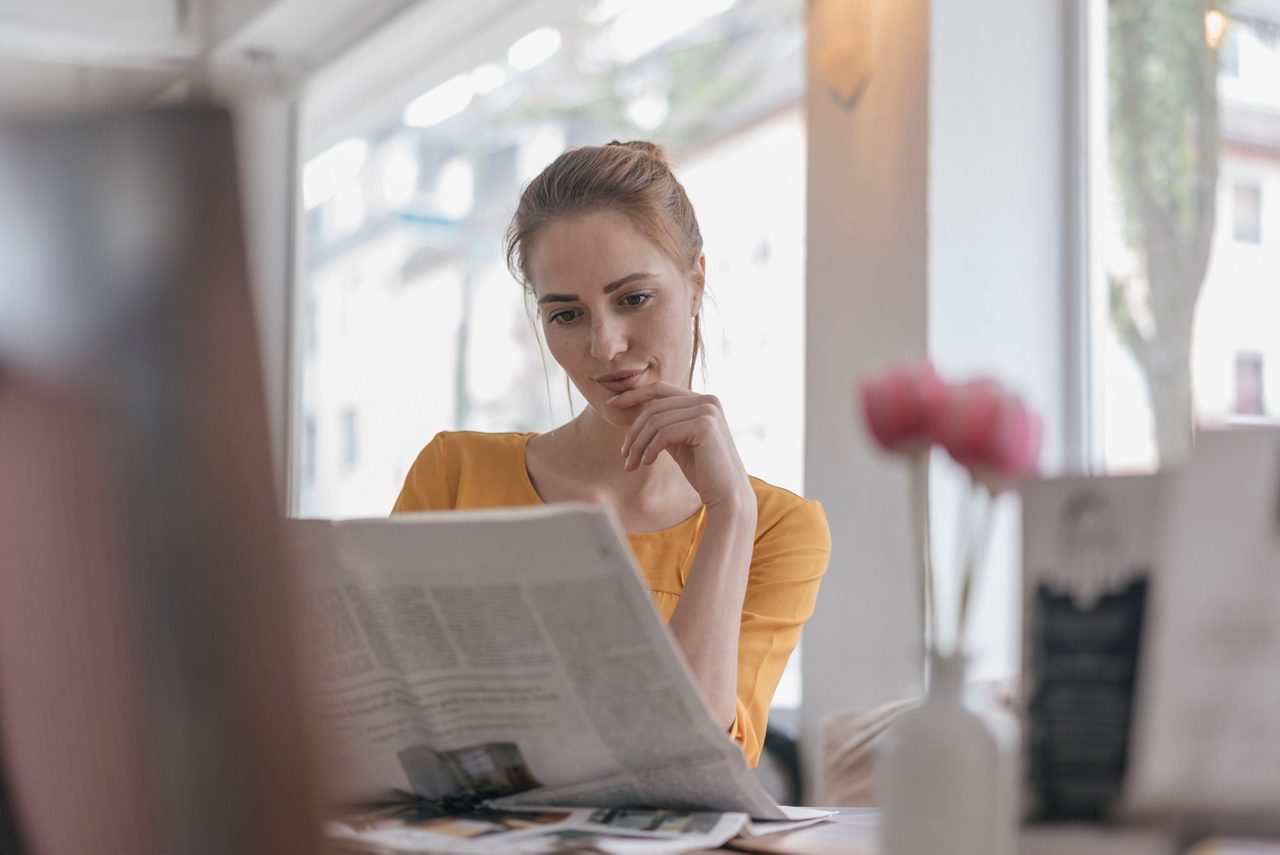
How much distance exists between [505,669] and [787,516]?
3.11 feet

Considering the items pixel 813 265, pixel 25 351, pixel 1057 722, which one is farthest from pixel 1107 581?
pixel 813 265

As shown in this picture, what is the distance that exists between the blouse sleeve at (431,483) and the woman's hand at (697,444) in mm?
591

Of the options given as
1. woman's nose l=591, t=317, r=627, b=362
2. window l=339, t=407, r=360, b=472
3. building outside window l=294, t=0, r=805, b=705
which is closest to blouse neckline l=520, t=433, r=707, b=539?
woman's nose l=591, t=317, r=627, b=362

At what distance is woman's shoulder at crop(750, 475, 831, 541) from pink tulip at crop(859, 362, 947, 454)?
1080 millimetres

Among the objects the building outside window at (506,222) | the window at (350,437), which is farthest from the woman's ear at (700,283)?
the window at (350,437)

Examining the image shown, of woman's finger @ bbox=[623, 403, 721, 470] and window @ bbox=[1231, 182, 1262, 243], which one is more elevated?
window @ bbox=[1231, 182, 1262, 243]

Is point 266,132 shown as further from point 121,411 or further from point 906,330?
point 121,411

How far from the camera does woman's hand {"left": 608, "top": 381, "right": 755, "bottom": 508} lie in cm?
140

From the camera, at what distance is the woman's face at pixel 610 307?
5.87ft

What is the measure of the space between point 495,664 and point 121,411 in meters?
0.42

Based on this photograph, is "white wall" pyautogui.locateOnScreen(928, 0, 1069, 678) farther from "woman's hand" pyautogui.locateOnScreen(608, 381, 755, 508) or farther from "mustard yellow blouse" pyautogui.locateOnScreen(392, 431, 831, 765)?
"woman's hand" pyautogui.locateOnScreen(608, 381, 755, 508)

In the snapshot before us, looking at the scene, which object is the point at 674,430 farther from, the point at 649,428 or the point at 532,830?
the point at 532,830

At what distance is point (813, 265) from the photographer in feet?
9.21

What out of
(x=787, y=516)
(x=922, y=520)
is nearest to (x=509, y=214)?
(x=787, y=516)
